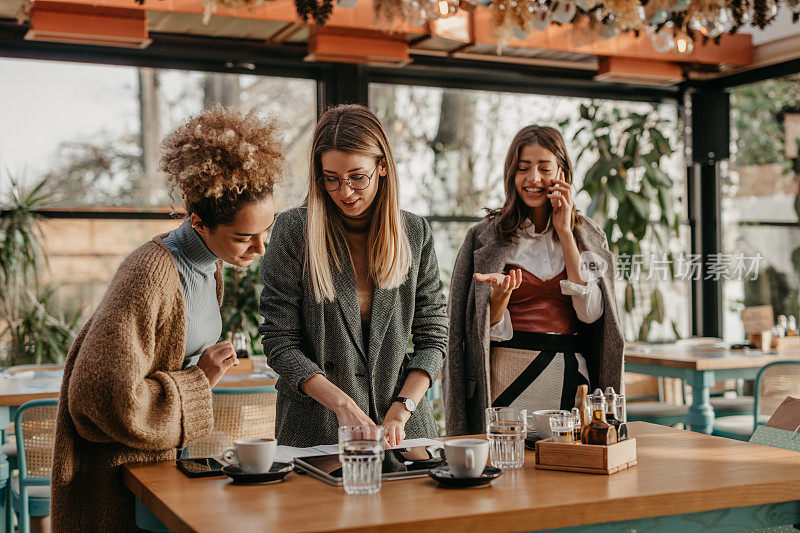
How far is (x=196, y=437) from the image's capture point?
5.65 feet

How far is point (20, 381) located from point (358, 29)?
2.77 m

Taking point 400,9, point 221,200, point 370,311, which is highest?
point 400,9

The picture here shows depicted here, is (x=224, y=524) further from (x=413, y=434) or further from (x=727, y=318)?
(x=727, y=318)

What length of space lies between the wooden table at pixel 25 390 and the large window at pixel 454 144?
2499 mm

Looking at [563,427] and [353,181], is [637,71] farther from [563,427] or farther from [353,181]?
[563,427]

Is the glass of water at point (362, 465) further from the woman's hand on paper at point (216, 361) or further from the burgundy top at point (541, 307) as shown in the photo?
the burgundy top at point (541, 307)

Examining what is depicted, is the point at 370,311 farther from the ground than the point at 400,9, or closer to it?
closer to it

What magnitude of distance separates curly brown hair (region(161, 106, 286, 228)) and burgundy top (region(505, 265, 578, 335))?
45.5 inches

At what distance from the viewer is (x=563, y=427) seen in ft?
5.87

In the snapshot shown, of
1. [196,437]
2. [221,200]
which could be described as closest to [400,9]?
[221,200]

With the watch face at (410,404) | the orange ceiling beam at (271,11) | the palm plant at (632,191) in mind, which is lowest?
the watch face at (410,404)

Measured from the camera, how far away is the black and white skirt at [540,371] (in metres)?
2.65

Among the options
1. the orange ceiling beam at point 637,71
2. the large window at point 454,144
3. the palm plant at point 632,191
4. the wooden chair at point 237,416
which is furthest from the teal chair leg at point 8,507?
the orange ceiling beam at point 637,71

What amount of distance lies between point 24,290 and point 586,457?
13.8ft
